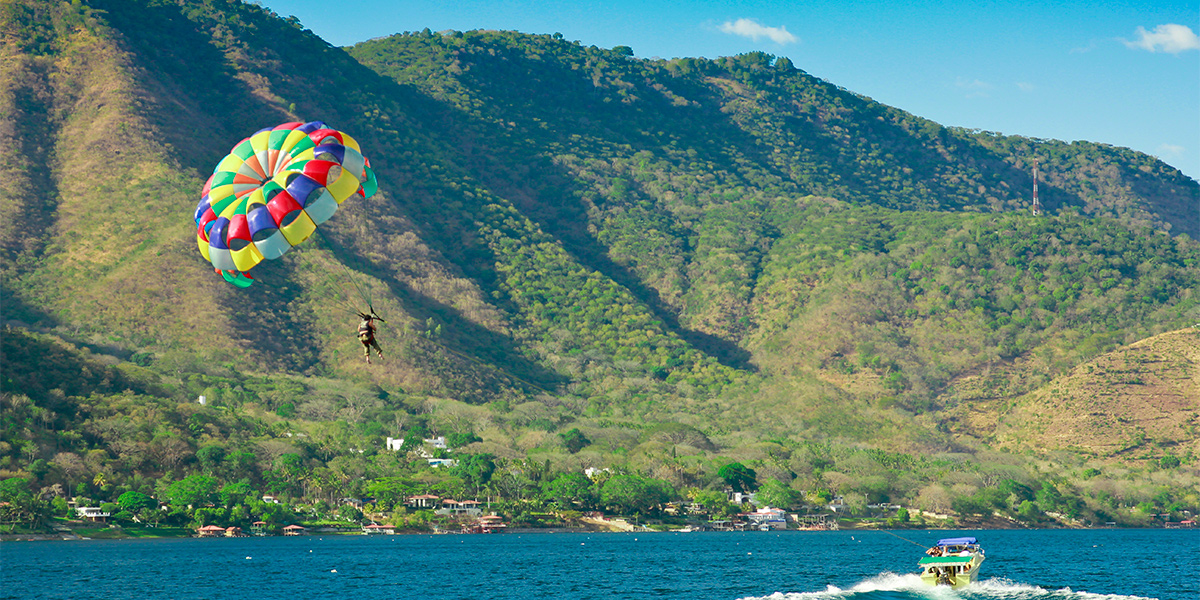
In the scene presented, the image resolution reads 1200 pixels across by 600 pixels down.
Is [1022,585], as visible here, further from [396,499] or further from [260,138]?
[396,499]

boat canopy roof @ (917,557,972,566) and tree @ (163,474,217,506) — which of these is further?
tree @ (163,474,217,506)

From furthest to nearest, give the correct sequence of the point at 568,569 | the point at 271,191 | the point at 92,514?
the point at 92,514 < the point at 568,569 < the point at 271,191

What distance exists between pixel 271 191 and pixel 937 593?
45.6 m

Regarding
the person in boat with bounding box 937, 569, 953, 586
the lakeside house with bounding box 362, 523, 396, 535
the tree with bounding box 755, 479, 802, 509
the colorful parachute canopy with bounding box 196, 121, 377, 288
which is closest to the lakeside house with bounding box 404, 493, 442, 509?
the lakeside house with bounding box 362, 523, 396, 535

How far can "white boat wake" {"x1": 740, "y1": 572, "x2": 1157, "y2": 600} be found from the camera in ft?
228

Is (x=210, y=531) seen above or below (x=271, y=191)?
below

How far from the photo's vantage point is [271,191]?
51.3 meters

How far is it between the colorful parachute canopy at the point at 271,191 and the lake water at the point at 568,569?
33.1m

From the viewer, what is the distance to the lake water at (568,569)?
77.6 metres

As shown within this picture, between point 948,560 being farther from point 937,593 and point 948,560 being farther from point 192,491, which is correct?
point 192,491

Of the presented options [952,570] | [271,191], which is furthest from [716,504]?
[271,191]

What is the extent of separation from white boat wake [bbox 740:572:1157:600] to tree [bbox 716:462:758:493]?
100m

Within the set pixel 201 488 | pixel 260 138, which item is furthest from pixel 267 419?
pixel 260 138

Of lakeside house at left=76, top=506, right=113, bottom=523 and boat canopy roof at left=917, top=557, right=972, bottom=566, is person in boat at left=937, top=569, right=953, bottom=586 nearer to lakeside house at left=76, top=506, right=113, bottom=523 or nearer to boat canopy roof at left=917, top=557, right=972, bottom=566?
boat canopy roof at left=917, top=557, right=972, bottom=566
